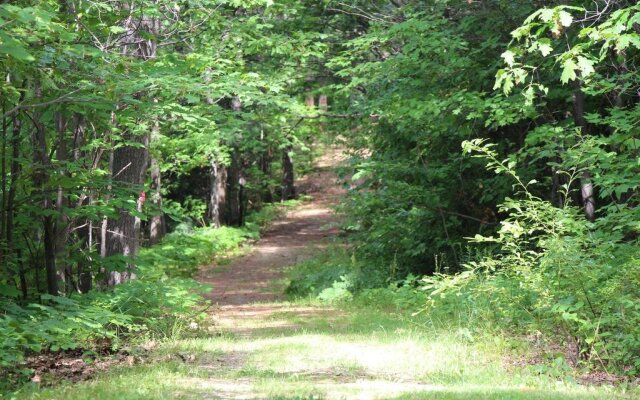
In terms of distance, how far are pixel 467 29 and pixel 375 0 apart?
5.38m

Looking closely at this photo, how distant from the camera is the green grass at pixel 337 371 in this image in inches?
236

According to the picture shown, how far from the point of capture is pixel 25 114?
820 cm

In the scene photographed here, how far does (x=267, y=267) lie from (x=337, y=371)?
16004 millimetres

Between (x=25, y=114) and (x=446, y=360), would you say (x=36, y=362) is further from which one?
(x=446, y=360)

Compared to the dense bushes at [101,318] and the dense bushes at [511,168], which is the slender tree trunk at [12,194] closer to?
the dense bushes at [101,318]

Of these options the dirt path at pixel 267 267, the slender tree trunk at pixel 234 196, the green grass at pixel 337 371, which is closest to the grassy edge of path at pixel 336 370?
the green grass at pixel 337 371

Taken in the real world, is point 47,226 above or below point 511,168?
below

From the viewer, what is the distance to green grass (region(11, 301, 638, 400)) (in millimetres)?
5996

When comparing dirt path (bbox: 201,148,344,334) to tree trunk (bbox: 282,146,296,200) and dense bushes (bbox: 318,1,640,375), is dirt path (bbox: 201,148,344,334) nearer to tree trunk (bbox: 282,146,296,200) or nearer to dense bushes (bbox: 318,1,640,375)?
tree trunk (bbox: 282,146,296,200)

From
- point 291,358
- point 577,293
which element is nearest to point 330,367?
point 291,358

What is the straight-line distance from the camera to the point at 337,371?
7117mm

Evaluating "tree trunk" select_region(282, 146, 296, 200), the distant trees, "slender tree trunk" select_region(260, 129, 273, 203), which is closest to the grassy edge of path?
the distant trees

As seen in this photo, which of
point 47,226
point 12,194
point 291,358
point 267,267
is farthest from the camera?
point 267,267

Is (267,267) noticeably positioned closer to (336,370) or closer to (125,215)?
(125,215)
